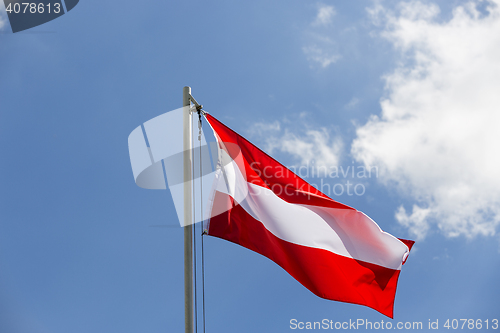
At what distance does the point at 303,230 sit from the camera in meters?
10.0

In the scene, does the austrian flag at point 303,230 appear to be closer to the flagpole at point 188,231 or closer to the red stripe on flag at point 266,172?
the red stripe on flag at point 266,172

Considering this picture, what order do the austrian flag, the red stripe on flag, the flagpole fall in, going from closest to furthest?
the flagpole
the austrian flag
the red stripe on flag

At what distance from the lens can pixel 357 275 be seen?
396 inches

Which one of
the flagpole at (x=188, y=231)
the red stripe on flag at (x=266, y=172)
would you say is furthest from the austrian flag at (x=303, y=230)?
the flagpole at (x=188, y=231)

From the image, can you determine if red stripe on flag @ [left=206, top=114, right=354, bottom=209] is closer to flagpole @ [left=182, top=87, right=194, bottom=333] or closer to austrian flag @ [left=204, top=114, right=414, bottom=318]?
austrian flag @ [left=204, top=114, right=414, bottom=318]

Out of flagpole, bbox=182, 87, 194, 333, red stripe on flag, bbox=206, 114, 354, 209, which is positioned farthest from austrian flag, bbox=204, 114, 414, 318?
flagpole, bbox=182, 87, 194, 333

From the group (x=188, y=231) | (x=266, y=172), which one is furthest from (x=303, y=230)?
(x=188, y=231)

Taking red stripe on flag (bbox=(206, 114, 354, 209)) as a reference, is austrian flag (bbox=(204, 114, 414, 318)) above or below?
below

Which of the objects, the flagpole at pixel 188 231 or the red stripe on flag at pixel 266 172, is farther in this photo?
the red stripe on flag at pixel 266 172

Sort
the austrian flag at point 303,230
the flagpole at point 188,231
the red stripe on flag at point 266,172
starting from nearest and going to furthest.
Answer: the flagpole at point 188,231
the austrian flag at point 303,230
the red stripe on flag at point 266,172

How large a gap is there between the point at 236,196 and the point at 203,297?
2144 millimetres

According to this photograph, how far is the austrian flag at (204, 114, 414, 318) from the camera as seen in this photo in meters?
9.38

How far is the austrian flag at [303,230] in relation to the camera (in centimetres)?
938

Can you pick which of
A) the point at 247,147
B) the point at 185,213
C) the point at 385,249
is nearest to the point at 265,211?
the point at 247,147
